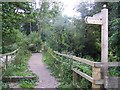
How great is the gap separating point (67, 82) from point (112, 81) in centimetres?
112

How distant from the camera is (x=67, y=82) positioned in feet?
9.02

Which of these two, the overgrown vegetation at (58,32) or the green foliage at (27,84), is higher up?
the overgrown vegetation at (58,32)

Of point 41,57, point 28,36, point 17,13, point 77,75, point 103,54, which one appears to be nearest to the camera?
point 103,54

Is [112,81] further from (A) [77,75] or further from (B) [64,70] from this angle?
(B) [64,70]

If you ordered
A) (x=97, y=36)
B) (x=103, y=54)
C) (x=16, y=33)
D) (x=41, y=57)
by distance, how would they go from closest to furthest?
(x=103, y=54), (x=16, y=33), (x=97, y=36), (x=41, y=57)

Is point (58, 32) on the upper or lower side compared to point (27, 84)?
upper

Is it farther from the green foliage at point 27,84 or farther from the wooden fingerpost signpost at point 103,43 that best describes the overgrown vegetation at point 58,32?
the wooden fingerpost signpost at point 103,43

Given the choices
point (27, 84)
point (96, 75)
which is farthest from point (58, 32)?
point (96, 75)

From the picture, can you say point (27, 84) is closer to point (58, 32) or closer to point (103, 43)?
point (103, 43)

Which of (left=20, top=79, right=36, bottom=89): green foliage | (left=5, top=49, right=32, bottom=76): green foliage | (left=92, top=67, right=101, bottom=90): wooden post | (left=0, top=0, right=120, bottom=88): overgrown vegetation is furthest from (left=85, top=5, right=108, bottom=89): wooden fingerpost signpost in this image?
(left=5, top=49, right=32, bottom=76): green foliage

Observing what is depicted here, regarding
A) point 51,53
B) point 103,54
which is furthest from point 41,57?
point 103,54

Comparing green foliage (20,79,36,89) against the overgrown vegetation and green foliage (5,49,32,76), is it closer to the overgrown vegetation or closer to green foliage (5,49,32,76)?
the overgrown vegetation

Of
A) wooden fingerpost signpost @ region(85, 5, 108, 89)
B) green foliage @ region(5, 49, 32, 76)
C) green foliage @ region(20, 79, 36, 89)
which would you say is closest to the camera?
wooden fingerpost signpost @ region(85, 5, 108, 89)

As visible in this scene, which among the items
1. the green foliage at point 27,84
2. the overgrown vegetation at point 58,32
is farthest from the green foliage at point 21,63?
the green foliage at point 27,84
